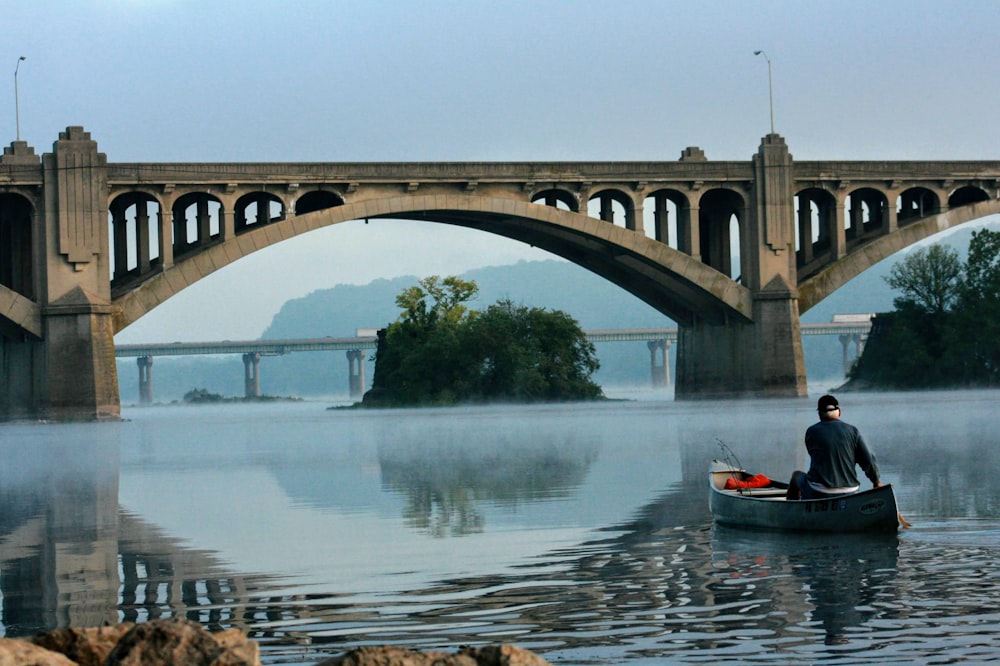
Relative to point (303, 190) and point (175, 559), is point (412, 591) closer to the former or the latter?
point (175, 559)

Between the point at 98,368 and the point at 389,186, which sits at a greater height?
the point at 389,186

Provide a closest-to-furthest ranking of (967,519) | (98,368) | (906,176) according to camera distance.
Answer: (967,519) < (98,368) < (906,176)

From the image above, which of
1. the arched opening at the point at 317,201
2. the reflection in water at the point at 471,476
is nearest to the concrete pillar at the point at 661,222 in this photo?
the arched opening at the point at 317,201

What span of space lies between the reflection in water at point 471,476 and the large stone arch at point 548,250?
24.9m

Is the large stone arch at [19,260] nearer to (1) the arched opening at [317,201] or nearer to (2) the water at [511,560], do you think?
(1) the arched opening at [317,201]

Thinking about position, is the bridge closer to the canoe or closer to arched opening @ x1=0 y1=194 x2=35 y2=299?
arched opening @ x1=0 y1=194 x2=35 y2=299

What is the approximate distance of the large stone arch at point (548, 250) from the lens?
227ft

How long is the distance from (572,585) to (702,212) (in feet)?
233


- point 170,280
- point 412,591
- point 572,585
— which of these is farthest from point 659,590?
point 170,280

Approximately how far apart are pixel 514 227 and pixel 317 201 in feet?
31.0

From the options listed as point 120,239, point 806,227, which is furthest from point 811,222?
point 120,239

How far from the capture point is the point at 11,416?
69.7 metres

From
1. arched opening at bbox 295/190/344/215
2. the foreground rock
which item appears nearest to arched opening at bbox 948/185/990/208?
arched opening at bbox 295/190/344/215

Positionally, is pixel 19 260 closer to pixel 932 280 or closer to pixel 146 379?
pixel 932 280
